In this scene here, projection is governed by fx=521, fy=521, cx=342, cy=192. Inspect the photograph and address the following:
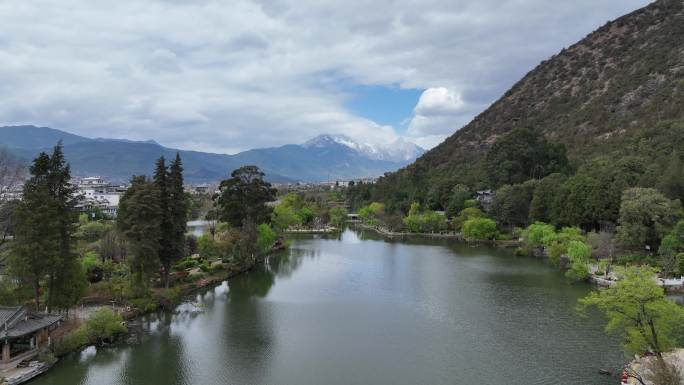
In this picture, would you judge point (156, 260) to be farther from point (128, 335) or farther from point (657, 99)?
point (657, 99)

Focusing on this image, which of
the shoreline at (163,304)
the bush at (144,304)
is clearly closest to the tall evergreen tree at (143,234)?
the bush at (144,304)

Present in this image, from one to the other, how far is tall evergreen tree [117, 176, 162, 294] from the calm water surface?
2682 mm

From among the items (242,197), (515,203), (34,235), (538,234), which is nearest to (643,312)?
(34,235)

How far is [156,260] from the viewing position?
2825 cm

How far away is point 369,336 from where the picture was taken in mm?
23281

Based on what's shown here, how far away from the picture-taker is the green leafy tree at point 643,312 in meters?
16.4

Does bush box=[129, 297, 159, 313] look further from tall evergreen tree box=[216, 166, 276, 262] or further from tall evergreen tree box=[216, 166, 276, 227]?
tall evergreen tree box=[216, 166, 276, 227]

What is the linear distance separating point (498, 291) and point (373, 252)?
2044 cm

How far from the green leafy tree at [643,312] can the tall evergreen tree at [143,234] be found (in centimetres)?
2137

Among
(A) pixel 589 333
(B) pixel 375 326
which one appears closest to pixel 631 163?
(A) pixel 589 333

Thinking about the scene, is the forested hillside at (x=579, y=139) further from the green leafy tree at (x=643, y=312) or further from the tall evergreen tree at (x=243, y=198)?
the tall evergreen tree at (x=243, y=198)

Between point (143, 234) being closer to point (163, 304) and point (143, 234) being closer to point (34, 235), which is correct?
point (163, 304)

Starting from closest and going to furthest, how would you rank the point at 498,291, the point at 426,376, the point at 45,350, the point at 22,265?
the point at 426,376 < the point at 45,350 < the point at 22,265 < the point at 498,291

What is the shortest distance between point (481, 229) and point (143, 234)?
38.5 metres
